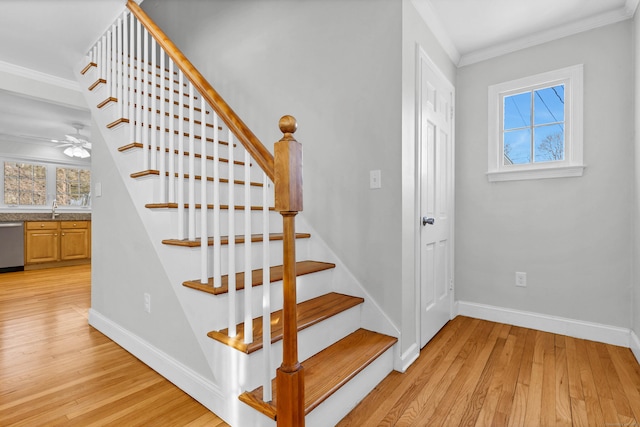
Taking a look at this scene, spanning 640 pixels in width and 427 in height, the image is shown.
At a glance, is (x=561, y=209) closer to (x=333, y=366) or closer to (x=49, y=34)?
(x=333, y=366)

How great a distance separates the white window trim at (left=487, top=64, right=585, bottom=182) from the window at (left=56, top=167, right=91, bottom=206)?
7888mm

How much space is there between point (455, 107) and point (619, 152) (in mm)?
1248

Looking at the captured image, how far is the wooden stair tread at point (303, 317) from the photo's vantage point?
139cm

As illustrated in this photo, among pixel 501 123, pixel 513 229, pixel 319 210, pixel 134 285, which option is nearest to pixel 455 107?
pixel 501 123

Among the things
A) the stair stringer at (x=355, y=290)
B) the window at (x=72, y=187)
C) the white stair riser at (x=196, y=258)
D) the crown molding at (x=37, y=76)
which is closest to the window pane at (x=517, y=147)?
the stair stringer at (x=355, y=290)

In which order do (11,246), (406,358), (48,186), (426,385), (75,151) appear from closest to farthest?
(426,385) → (406,358) → (75,151) → (11,246) → (48,186)

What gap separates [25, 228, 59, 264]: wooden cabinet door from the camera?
214 inches

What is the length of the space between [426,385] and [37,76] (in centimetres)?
459

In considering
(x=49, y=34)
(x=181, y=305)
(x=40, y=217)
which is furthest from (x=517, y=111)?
(x=40, y=217)

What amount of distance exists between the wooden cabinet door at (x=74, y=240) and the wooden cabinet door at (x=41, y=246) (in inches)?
4.2

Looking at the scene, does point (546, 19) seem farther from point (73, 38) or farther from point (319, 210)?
point (73, 38)

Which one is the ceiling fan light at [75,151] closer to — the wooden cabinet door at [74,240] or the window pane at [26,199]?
the wooden cabinet door at [74,240]

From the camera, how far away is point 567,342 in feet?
7.77

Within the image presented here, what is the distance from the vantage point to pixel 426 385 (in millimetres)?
1777
